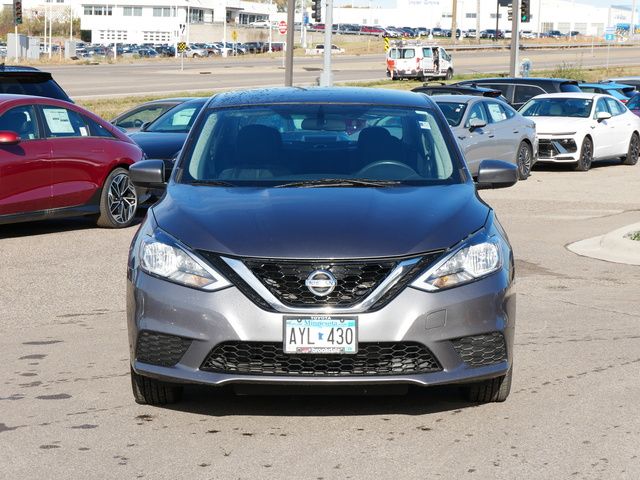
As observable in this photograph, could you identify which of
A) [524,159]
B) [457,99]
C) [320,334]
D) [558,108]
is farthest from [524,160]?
[320,334]

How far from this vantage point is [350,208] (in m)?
6.33

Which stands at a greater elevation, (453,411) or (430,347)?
(430,347)

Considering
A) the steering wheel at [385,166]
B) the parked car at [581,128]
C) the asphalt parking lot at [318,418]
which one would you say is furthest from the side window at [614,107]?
the steering wheel at [385,166]

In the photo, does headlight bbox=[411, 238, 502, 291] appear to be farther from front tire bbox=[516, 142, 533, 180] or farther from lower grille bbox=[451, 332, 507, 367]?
front tire bbox=[516, 142, 533, 180]

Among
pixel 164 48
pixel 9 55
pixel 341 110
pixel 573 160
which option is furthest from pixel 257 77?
pixel 341 110

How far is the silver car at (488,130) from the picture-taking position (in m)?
20.7

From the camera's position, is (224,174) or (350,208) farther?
(224,174)

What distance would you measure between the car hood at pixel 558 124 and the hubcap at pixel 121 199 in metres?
11.7

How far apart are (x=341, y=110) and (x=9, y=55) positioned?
7602cm

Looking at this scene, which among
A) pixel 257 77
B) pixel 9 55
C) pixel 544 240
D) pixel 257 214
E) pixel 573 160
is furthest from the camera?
pixel 9 55

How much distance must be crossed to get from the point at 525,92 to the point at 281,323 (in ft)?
82.1

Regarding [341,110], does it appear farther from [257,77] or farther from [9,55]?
[9,55]

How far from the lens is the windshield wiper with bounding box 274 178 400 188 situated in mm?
6824

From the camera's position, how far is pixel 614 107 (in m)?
26.6
